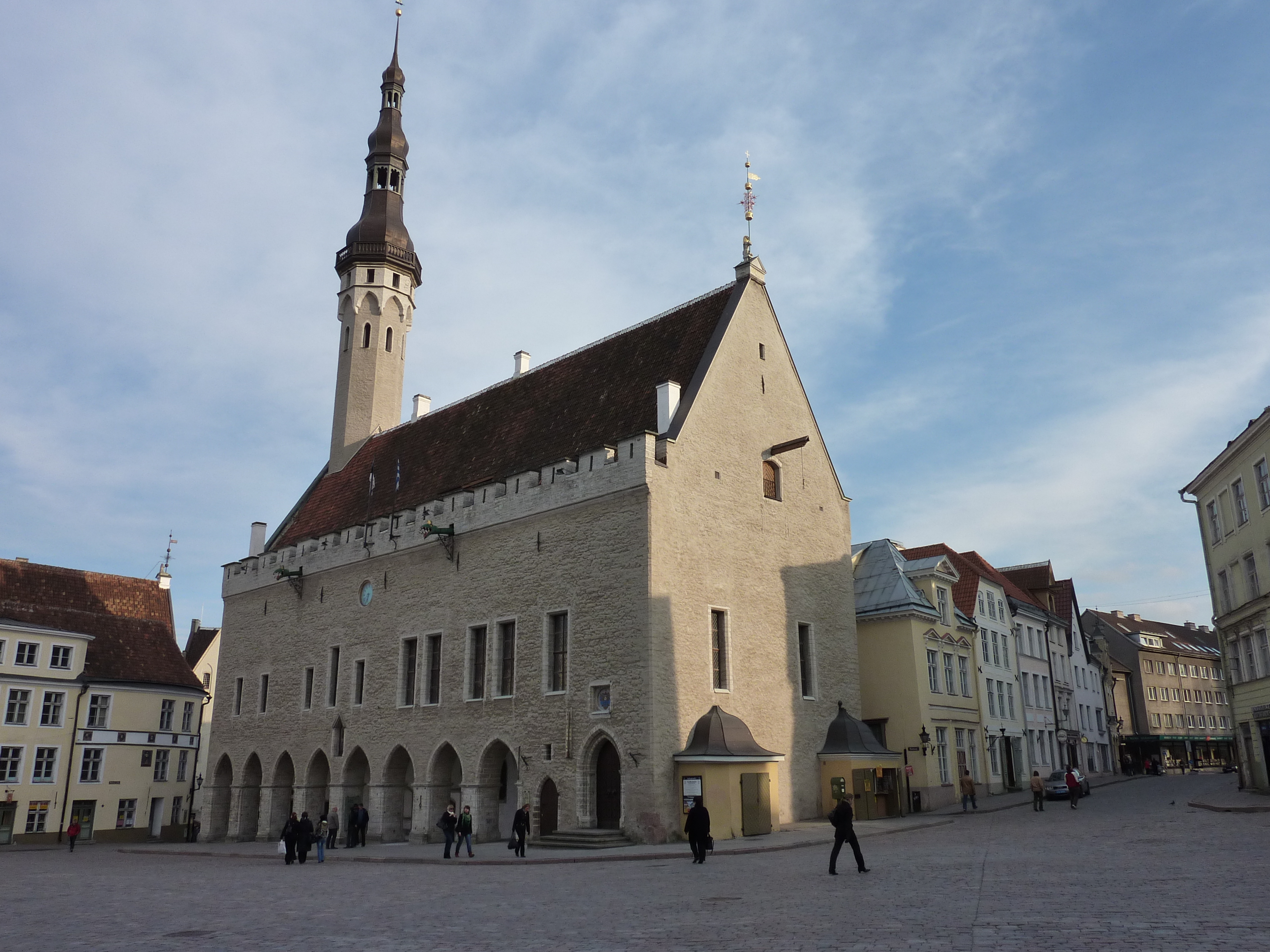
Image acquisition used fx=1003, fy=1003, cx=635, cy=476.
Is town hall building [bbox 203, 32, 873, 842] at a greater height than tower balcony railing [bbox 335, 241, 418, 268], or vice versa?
tower balcony railing [bbox 335, 241, 418, 268]

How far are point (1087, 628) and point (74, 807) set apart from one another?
215 ft

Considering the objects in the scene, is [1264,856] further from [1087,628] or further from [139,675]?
[1087,628]

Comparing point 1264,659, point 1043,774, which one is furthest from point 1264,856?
point 1043,774

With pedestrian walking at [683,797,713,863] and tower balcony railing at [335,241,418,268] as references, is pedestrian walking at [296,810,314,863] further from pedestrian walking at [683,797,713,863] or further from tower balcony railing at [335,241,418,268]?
tower balcony railing at [335,241,418,268]

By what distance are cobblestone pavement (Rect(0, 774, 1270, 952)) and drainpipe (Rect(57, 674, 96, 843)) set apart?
2128 centimetres

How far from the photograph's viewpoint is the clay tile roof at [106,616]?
139 feet

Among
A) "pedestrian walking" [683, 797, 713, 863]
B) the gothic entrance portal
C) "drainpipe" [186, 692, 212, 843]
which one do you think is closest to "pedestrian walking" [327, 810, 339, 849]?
the gothic entrance portal

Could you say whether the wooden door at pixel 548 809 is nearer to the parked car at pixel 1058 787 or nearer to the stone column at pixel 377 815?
the stone column at pixel 377 815

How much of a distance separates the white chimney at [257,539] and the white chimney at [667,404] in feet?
72.4

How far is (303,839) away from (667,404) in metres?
13.9

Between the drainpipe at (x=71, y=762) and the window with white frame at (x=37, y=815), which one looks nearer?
the window with white frame at (x=37, y=815)

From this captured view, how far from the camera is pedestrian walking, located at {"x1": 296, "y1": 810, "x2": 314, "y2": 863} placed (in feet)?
77.3

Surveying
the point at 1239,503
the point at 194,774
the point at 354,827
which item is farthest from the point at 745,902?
the point at 194,774

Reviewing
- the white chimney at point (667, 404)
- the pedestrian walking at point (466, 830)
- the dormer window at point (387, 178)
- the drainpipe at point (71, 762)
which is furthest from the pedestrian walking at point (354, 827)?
the dormer window at point (387, 178)
